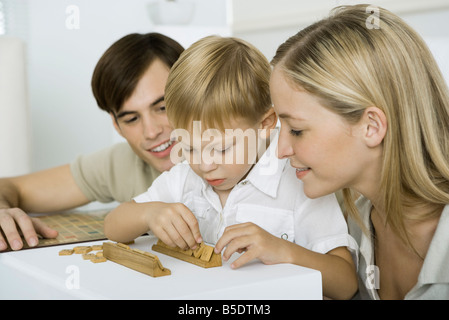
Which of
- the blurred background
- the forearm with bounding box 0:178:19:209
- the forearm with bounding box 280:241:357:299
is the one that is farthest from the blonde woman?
the blurred background

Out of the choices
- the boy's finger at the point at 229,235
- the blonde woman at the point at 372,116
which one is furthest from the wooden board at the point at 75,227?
the blonde woman at the point at 372,116

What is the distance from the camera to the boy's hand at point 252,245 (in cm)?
90

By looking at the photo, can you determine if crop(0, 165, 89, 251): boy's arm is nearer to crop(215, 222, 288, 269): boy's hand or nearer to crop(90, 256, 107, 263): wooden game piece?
crop(90, 256, 107, 263): wooden game piece

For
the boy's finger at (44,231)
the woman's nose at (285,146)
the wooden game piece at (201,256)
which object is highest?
the woman's nose at (285,146)

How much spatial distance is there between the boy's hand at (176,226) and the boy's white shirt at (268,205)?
204 millimetres

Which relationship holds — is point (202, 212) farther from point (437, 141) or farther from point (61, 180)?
point (61, 180)

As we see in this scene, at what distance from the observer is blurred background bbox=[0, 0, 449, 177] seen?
8.56 feet

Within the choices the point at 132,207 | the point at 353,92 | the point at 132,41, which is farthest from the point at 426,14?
the point at 132,207

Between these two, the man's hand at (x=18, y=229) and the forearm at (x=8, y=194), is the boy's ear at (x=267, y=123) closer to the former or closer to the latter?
the man's hand at (x=18, y=229)

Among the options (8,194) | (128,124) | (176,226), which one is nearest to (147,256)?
(176,226)

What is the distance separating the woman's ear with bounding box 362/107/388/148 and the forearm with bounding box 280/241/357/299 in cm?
20

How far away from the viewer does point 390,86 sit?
99 centimetres

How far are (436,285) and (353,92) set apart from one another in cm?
36

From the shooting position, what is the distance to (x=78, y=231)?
1278 mm
